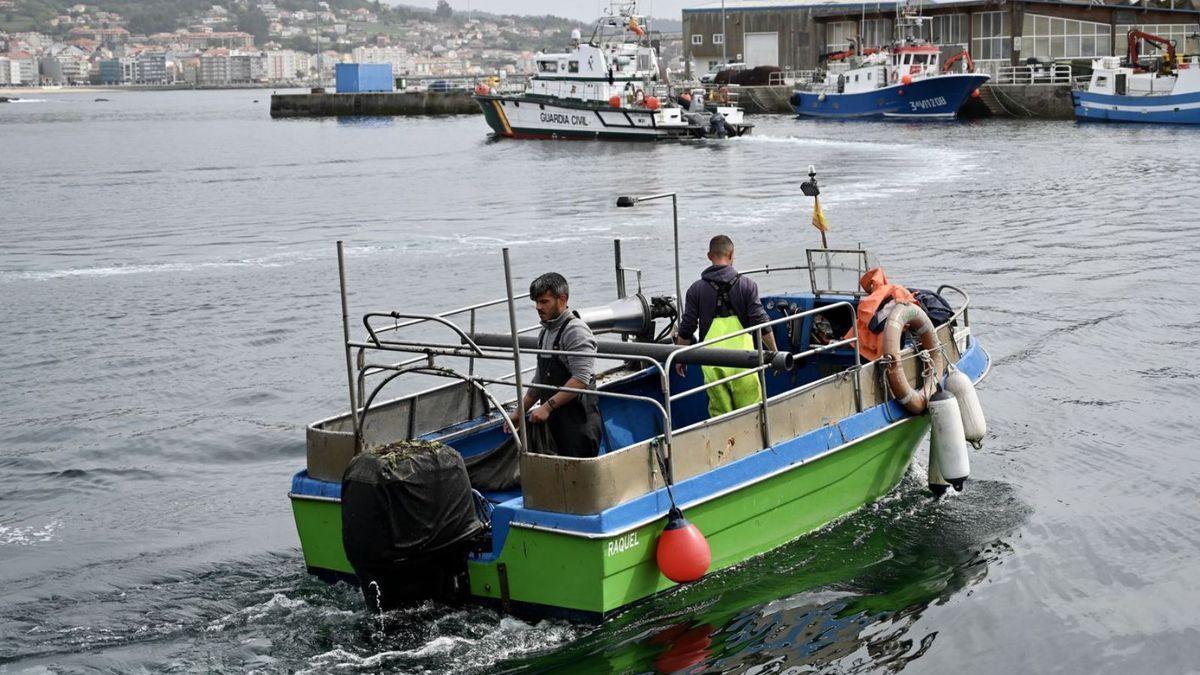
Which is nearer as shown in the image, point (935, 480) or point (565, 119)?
point (935, 480)

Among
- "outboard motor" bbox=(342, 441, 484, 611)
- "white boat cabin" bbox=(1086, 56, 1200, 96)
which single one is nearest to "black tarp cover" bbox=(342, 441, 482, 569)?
"outboard motor" bbox=(342, 441, 484, 611)

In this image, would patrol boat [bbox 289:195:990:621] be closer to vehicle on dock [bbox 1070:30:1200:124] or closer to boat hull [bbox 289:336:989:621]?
boat hull [bbox 289:336:989:621]

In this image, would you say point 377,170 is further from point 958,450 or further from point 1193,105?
point 958,450

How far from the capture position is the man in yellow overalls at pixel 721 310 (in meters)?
10.4

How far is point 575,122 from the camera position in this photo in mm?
61500

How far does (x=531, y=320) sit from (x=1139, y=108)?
1826 inches

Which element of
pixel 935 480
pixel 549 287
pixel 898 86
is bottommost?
pixel 935 480

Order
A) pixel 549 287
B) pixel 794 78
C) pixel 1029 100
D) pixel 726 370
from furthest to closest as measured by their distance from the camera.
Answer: pixel 794 78 → pixel 1029 100 → pixel 726 370 → pixel 549 287

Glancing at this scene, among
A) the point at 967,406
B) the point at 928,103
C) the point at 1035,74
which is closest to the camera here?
the point at 967,406

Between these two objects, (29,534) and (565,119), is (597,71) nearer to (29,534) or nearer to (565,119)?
(565,119)

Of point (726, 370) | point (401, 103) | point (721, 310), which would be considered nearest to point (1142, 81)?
point (401, 103)

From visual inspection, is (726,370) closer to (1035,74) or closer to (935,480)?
(935,480)

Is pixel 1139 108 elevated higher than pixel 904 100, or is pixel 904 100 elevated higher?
pixel 904 100

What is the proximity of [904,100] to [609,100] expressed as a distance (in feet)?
53.6
